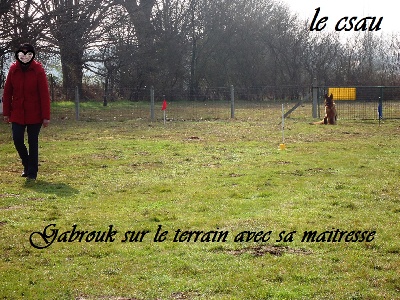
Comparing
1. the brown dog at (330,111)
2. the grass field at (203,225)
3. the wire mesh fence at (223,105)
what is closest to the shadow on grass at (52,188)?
the grass field at (203,225)

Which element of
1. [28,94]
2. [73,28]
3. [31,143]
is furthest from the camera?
[73,28]

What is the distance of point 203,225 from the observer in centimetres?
645

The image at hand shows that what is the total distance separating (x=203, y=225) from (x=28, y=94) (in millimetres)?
4563

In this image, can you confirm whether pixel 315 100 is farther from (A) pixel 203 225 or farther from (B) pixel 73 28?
(A) pixel 203 225

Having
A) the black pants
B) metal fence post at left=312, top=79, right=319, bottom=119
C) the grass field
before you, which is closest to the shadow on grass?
the grass field

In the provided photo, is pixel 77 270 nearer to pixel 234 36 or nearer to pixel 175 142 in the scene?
pixel 175 142

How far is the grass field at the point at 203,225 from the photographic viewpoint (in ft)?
15.3

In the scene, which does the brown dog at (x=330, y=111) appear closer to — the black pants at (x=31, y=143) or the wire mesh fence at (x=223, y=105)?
the wire mesh fence at (x=223, y=105)

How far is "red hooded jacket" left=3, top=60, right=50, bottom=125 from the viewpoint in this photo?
9.71 metres

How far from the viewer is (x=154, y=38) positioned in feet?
130

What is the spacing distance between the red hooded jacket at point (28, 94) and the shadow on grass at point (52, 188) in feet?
3.39

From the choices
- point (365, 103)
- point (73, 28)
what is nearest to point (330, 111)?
point (365, 103)

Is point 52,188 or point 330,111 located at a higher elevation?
point 330,111

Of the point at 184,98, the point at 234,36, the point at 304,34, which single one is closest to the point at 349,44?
the point at 304,34
